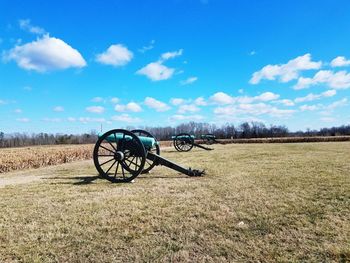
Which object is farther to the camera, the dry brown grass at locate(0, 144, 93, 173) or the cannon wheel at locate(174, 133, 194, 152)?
the cannon wheel at locate(174, 133, 194, 152)

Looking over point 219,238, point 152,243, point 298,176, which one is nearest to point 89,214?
point 152,243

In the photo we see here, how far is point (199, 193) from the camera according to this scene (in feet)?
27.0

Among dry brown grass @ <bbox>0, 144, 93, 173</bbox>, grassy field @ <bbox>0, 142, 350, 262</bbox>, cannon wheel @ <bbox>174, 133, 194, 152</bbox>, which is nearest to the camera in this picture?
grassy field @ <bbox>0, 142, 350, 262</bbox>

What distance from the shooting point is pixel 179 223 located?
18.5ft

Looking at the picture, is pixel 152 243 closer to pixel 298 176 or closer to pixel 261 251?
Result: pixel 261 251

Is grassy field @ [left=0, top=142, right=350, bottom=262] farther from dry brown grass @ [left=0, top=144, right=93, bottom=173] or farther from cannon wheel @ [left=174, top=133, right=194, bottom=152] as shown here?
cannon wheel @ [left=174, top=133, right=194, bottom=152]

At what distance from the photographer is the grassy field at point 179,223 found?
439cm

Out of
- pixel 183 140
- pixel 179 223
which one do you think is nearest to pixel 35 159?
pixel 183 140

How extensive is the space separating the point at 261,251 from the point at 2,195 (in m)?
6.92

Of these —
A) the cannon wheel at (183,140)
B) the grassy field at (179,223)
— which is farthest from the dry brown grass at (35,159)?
the grassy field at (179,223)

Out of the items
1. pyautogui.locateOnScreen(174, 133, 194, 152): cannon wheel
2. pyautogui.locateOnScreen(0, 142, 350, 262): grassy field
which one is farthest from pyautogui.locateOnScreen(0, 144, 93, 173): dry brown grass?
pyautogui.locateOnScreen(0, 142, 350, 262): grassy field

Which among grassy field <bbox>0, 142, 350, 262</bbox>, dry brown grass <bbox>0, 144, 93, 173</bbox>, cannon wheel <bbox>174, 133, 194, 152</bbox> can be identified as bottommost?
grassy field <bbox>0, 142, 350, 262</bbox>

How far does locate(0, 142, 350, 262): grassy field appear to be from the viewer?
14.4 ft

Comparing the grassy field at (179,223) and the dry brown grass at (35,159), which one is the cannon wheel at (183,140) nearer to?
the dry brown grass at (35,159)
